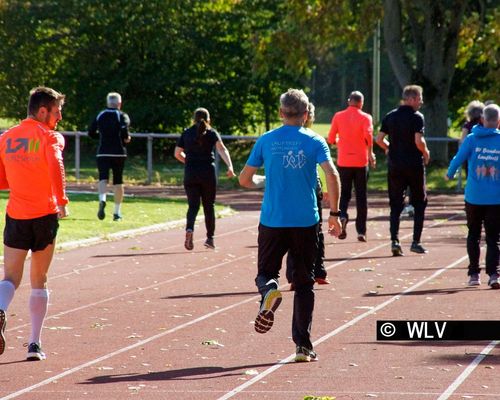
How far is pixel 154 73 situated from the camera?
4759 cm

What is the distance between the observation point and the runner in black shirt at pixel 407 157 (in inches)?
658

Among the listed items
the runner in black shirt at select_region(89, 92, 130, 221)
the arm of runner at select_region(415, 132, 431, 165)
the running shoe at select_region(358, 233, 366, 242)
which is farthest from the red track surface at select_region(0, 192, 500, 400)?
the runner in black shirt at select_region(89, 92, 130, 221)

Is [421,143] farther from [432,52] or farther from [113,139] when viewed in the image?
[432,52]

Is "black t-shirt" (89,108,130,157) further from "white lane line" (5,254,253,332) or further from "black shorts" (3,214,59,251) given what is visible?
"black shorts" (3,214,59,251)

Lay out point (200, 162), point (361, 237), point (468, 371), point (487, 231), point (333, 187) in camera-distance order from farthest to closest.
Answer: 1. point (361, 237)
2. point (200, 162)
3. point (487, 231)
4. point (333, 187)
5. point (468, 371)

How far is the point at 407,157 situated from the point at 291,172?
25.3ft

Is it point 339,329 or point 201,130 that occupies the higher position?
point 201,130

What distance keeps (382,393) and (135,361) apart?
2.08 m

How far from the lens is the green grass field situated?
19.5 metres

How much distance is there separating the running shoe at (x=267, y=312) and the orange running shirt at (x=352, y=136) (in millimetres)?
9227

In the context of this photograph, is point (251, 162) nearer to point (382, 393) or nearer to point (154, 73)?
point (382, 393)

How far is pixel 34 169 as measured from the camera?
9414 mm

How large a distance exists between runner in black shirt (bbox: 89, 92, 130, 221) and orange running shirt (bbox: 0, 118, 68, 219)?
12210mm

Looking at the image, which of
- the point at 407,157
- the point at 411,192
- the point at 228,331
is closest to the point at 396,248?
the point at 411,192
